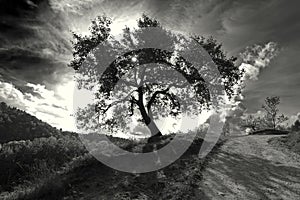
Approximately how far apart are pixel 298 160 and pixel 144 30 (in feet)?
54.6

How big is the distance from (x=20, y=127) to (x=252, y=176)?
159 meters

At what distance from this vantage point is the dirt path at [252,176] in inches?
404

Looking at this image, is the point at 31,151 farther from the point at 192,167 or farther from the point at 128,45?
the point at 192,167

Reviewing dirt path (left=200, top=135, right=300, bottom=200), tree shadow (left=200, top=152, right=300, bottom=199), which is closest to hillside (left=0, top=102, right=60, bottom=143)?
dirt path (left=200, top=135, right=300, bottom=200)

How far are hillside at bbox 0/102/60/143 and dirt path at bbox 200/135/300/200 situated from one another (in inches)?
5140

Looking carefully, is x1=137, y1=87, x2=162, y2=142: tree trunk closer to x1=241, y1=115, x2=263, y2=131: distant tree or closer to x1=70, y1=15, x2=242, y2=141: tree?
x1=70, y1=15, x2=242, y2=141: tree

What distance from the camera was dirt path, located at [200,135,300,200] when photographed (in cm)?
1027

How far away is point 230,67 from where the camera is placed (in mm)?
26469

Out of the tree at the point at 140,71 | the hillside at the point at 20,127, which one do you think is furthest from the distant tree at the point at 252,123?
the hillside at the point at 20,127

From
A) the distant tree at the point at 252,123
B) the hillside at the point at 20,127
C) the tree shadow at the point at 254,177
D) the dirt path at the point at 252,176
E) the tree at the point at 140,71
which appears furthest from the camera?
the hillside at the point at 20,127

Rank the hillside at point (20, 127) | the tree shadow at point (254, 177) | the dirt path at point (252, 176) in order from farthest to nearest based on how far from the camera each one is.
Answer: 1. the hillside at point (20, 127)
2. the tree shadow at point (254, 177)
3. the dirt path at point (252, 176)

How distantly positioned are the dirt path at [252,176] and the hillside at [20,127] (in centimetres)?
13054

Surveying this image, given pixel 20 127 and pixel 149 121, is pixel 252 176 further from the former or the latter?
pixel 20 127

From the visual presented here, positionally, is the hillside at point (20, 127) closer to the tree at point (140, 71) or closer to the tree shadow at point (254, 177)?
the tree at point (140, 71)
